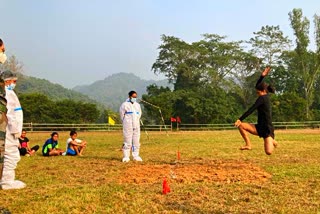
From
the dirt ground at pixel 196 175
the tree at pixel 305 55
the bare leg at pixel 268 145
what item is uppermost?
the tree at pixel 305 55

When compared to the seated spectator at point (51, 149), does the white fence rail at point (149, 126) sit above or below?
above

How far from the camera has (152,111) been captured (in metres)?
48.4

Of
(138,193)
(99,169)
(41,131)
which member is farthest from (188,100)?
(138,193)

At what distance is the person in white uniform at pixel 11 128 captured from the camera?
769cm

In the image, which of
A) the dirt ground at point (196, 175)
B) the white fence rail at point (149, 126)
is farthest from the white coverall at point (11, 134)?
the white fence rail at point (149, 126)

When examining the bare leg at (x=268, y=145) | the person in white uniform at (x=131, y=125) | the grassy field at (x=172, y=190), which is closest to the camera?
the grassy field at (x=172, y=190)

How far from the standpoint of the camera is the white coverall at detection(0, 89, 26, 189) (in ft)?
25.2

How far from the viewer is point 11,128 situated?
774 cm

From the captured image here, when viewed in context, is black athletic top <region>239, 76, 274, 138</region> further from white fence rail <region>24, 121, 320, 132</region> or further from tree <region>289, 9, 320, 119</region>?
tree <region>289, 9, 320, 119</region>

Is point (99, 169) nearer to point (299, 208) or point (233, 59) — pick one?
point (299, 208)

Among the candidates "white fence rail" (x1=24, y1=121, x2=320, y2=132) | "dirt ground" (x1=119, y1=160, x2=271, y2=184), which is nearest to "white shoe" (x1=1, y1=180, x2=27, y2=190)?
"dirt ground" (x1=119, y1=160, x2=271, y2=184)

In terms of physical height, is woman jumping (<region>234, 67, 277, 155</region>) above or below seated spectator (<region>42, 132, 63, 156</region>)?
above

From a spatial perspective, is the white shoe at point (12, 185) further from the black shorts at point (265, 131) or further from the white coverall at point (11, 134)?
the black shorts at point (265, 131)

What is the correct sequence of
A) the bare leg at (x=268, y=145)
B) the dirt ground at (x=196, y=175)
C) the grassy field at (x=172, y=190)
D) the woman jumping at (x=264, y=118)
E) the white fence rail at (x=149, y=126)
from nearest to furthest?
the grassy field at (x=172, y=190), the dirt ground at (x=196, y=175), the bare leg at (x=268, y=145), the woman jumping at (x=264, y=118), the white fence rail at (x=149, y=126)
